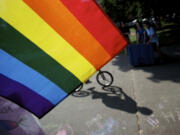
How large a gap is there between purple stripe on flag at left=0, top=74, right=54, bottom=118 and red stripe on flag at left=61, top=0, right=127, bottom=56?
79cm

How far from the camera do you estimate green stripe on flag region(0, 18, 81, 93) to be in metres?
1.24

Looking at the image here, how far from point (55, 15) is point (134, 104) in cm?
353

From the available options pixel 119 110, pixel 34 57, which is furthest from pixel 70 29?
pixel 119 110

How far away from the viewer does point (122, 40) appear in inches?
56.4

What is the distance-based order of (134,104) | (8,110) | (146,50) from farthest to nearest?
(146,50) → (134,104) → (8,110)

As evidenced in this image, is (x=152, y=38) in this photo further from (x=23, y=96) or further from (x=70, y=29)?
(x=23, y=96)

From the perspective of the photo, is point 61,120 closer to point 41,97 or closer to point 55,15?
point 41,97

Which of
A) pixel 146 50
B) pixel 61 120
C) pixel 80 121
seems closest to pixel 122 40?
pixel 80 121

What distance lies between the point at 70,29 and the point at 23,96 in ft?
2.45

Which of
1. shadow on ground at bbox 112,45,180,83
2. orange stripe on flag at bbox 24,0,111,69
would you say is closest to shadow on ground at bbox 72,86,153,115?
shadow on ground at bbox 112,45,180,83

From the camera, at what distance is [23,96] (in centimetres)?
139

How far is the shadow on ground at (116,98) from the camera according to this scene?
3.94m

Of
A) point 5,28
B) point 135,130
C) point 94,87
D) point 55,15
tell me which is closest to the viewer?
point 5,28

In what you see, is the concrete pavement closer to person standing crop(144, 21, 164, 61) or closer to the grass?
person standing crop(144, 21, 164, 61)
